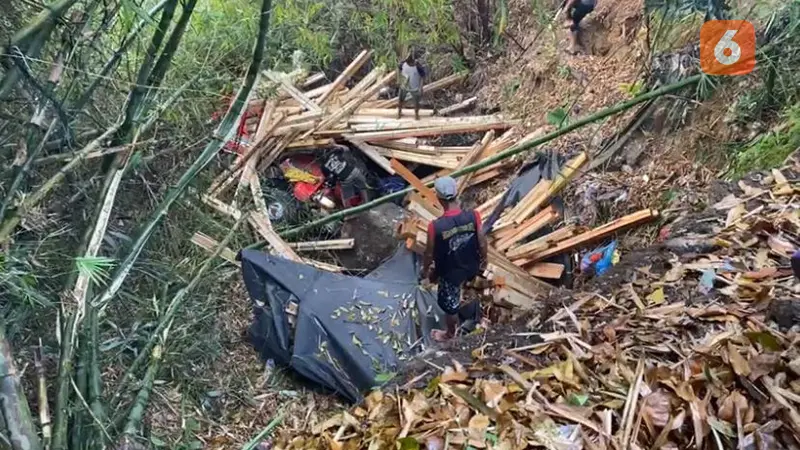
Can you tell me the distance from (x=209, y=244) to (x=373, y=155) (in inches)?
84.5

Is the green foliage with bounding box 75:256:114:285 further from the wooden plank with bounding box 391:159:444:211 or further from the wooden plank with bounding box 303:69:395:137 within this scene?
the wooden plank with bounding box 303:69:395:137

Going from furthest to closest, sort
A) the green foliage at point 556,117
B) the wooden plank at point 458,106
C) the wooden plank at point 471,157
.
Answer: the wooden plank at point 458,106 → the green foliage at point 556,117 → the wooden plank at point 471,157

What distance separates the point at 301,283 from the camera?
4551mm

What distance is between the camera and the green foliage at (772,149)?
446 centimetres

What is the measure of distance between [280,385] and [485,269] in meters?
1.61

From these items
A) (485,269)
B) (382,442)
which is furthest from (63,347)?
(485,269)

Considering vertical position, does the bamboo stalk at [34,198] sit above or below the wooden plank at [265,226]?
above

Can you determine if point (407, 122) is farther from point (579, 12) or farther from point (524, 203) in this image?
point (579, 12)

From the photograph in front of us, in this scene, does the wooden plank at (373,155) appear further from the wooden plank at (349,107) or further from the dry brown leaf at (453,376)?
the dry brown leaf at (453,376)

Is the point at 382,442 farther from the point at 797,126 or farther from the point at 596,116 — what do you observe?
the point at 797,126

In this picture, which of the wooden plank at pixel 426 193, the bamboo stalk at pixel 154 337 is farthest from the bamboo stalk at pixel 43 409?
the wooden plank at pixel 426 193

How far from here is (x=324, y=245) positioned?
582 centimetres

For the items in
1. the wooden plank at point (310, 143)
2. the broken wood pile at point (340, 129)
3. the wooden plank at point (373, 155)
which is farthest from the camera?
the wooden plank at point (373, 155)

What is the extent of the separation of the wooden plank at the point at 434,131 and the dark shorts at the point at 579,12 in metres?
1.47
